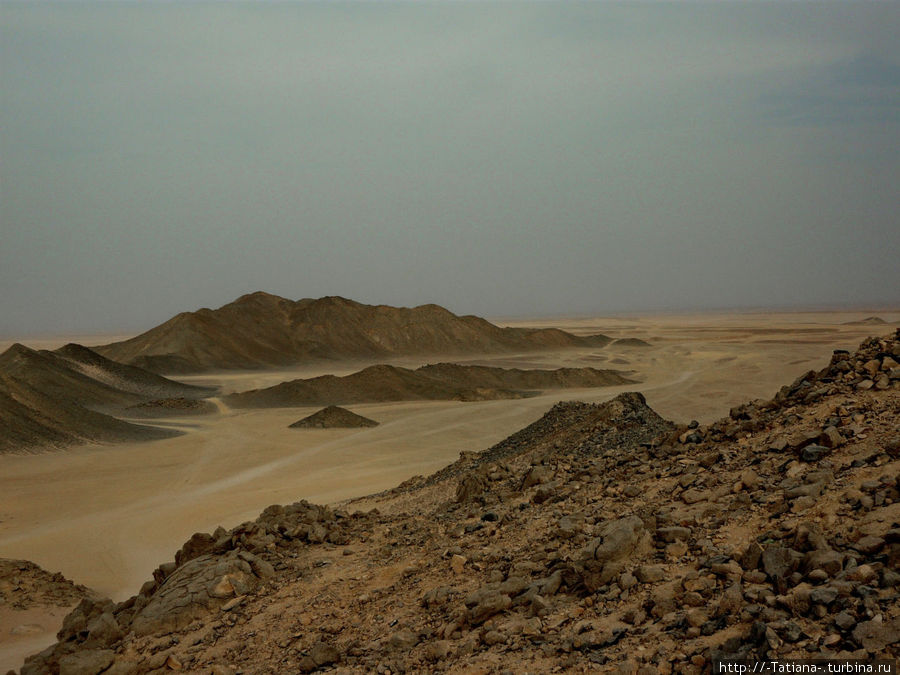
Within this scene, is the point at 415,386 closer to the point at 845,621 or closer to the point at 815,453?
the point at 815,453

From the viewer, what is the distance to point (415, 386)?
48.3 m

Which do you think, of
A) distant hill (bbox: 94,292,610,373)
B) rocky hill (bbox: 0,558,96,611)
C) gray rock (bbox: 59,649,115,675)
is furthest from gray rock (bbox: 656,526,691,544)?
distant hill (bbox: 94,292,610,373)

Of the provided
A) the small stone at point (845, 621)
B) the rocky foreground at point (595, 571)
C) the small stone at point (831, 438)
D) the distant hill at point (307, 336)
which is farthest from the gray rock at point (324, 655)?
the distant hill at point (307, 336)

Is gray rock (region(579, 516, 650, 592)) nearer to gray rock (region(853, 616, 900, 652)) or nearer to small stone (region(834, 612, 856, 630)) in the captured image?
small stone (region(834, 612, 856, 630))

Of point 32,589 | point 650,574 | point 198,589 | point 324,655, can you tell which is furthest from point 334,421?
point 650,574

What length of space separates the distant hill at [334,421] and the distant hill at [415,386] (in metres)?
8.74

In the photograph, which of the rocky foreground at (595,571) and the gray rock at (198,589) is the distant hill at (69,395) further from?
the rocky foreground at (595,571)

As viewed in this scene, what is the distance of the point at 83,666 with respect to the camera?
7.33 meters

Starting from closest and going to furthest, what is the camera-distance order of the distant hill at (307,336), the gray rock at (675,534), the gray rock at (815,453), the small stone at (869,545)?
the small stone at (869,545), the gray rock at (675,534), the gray rock at (815,453), the distant hill at (307,336)

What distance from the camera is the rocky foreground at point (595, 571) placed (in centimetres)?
480

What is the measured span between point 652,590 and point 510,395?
4192 centimetres

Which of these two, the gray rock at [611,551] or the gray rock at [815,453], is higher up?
the gray rock at [815,453]

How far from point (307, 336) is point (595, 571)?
78.7 m

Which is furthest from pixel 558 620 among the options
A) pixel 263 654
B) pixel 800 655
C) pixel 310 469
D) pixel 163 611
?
pixel 310 469
